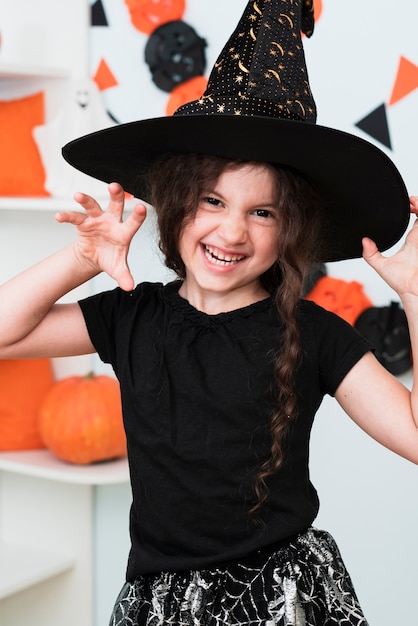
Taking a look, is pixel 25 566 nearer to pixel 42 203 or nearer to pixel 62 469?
pixel 62 469

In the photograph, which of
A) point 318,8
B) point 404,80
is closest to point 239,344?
point 404,80

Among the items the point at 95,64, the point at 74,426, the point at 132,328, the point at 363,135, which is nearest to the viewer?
the point at 132,328

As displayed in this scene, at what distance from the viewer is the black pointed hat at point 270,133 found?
1.14 metres

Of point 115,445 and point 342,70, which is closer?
point 342,70

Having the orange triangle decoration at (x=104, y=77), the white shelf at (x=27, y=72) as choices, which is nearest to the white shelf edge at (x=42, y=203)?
the white shelf at (x=27, y=72)

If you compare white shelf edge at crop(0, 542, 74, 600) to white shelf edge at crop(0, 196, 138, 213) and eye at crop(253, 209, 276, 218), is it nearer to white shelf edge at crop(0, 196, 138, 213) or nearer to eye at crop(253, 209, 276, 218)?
white shelf edge at crop(0, 196, 138, 213)

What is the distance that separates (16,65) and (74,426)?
84 centimetres

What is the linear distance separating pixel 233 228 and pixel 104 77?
130cm

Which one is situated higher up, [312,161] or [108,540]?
[312,161]

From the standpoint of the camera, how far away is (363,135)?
197cm

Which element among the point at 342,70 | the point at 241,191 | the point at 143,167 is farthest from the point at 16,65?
the point at 241,191

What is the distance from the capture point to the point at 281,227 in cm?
→ 124

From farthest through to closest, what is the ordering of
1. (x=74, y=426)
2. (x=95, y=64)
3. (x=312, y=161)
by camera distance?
(x=95, y=64), (x=74, y=426), (x=312, y=161)

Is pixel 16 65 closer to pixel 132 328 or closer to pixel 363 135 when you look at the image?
pixel 363 135
